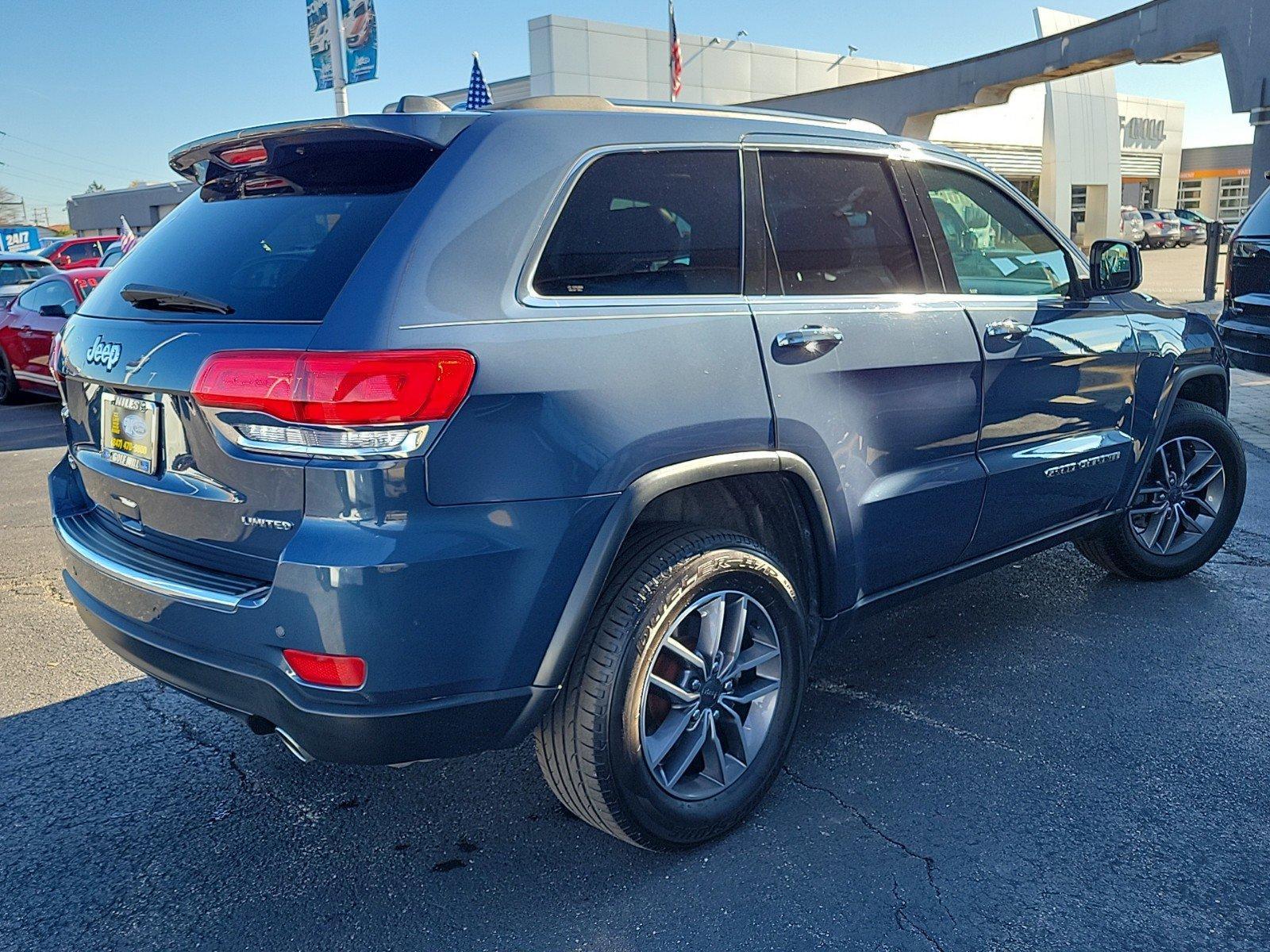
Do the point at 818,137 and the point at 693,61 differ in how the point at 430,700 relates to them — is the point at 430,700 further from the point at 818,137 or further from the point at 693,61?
the point at 693,61

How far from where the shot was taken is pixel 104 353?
266 centimetres

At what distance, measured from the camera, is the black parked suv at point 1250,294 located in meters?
7.35

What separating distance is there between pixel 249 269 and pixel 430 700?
1.12 metres

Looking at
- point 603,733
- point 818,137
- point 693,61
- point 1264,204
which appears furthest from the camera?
point 693,61

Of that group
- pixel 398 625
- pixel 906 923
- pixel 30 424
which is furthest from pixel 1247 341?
pixel 30 424

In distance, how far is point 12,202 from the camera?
9838cm

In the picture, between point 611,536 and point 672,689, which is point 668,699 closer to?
point 672,689

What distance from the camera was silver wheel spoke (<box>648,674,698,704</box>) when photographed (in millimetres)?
2635

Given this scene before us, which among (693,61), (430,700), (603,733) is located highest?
(693,61)

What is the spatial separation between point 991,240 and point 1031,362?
473mm

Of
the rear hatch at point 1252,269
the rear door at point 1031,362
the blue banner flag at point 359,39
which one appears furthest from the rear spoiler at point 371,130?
the blue banner flag at point 359,39

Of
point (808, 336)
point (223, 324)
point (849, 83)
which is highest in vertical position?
point (849, 83)

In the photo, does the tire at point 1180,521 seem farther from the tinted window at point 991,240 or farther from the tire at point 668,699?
the tire at point 668,699

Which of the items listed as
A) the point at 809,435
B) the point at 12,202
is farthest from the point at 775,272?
the point at 12,202
